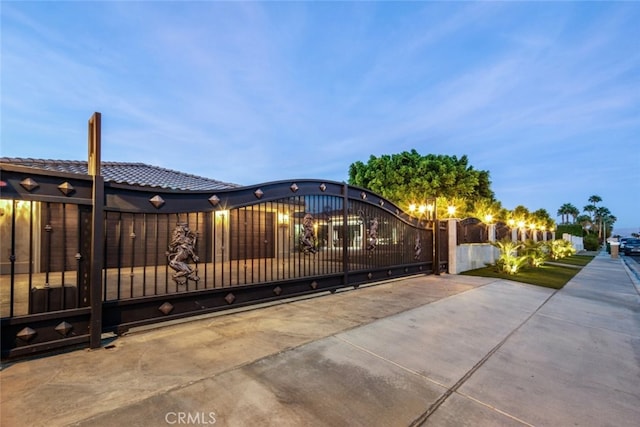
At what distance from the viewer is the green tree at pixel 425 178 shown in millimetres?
20250

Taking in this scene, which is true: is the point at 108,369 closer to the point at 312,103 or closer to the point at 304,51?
the point at 304,51

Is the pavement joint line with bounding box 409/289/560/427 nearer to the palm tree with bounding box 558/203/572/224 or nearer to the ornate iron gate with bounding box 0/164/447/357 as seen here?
the ornate iron gate with bounding box 0/164/447/357

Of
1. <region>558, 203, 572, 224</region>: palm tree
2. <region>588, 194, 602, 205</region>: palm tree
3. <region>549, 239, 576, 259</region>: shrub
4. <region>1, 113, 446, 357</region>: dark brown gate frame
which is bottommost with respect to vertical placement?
<region>549, 239, 576, 259</region>: shrub

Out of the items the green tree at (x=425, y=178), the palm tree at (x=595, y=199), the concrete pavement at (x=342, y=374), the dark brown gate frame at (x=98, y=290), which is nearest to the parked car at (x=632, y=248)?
the green tree at (x=425, y=178)

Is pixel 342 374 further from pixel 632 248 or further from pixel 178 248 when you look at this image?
pixel 632 248

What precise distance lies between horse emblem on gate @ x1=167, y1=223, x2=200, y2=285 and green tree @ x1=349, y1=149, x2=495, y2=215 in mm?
16898

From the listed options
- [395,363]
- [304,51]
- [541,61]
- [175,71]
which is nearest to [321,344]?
[395,363]

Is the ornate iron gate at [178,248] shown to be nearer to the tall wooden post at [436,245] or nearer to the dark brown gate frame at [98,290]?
the dark brown gate frame at [98,290]

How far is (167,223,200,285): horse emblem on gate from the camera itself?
11.6ft

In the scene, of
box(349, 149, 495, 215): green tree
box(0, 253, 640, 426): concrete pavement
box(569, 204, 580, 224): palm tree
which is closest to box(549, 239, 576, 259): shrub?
box(349, 149, 495, 215): green tree

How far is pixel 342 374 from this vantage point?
2275mm

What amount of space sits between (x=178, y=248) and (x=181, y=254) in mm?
91

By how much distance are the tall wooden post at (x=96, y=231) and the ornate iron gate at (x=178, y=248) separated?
14 mm

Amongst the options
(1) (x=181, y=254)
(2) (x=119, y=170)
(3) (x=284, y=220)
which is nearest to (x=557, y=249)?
(3) (x=284, y=220)
